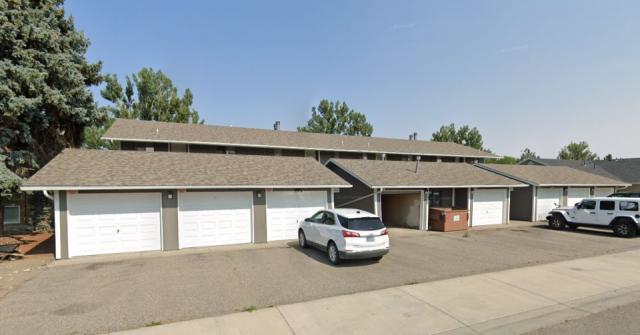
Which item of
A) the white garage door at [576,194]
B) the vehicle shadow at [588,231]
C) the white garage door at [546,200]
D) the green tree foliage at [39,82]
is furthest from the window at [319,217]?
the white garage door at [576,194]

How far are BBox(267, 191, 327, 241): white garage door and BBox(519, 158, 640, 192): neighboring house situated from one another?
28.1 meters

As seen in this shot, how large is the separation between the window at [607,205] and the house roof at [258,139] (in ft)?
39.2

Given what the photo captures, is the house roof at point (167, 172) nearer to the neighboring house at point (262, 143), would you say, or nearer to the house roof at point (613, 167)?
the neighboring house at point (262, 143)

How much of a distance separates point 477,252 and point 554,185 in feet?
43.7

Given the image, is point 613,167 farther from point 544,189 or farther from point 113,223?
point 113,223

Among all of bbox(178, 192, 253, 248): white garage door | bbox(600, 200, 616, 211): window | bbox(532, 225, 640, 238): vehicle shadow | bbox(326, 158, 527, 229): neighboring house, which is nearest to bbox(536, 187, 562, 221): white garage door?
bbox(326, 158, 527, 229): neighboring house

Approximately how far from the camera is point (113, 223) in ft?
34.5

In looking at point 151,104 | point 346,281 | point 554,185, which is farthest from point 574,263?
point 151,104

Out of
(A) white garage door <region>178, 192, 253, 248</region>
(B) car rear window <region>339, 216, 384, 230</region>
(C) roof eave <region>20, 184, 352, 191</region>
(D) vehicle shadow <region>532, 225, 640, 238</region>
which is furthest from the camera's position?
(D) vehicle shadow <region>532, 225, 640, 238</region>

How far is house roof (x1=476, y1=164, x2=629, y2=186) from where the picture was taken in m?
19.7

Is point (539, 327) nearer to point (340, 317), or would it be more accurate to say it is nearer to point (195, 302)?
point (340, 317)

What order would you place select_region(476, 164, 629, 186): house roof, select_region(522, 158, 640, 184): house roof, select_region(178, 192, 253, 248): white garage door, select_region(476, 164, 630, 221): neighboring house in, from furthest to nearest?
select_region(522, 158, 640, 184): house roof
select_region(476, 164, 629, 186): house roof
select_region(476, 164, 630, 221): neighboring house
select_region(178, 192, 253, 248): white garage door

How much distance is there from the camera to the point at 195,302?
20.2 ft

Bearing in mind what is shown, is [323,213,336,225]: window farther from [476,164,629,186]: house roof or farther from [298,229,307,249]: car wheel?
[476,164,629,186]: house roof
